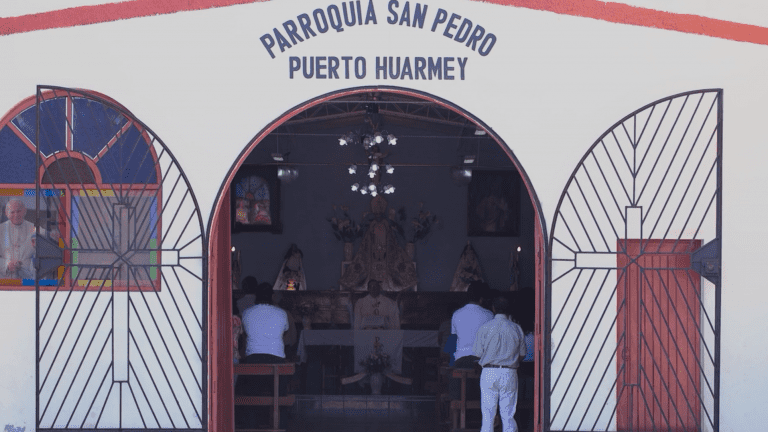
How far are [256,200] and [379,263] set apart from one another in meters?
2.31

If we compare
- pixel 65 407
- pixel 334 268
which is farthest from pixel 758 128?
pixel 334 268

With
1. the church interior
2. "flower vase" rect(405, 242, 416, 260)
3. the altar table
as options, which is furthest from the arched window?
"flower vase" rect(405, 242, 416, 260)

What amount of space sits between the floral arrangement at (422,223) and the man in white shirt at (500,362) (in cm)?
704

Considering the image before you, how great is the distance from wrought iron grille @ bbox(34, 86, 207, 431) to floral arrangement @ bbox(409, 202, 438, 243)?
27.0ft

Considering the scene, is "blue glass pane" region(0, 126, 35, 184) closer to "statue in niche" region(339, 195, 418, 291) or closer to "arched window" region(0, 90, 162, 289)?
"arched window" region(0, 90, 162, 289)

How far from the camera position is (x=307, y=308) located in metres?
14.2

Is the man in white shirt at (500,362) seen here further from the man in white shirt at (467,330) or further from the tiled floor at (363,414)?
the tiled floor at (363,414)

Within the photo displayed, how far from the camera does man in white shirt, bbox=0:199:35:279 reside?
6.86 m

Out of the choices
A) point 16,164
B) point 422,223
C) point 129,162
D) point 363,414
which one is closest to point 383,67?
point 129,162

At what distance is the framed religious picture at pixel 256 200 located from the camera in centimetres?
1420

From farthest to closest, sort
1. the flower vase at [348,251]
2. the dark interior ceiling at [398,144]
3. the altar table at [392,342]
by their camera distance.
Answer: the flower vase at [348,251] → the dark interior ceiling at [398,144] → the altar table at [392,342]

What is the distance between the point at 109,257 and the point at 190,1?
82.6 inches

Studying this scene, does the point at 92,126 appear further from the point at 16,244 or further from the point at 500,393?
the point at 500,393

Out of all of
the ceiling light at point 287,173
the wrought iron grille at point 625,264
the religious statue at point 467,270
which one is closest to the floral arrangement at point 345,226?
the religious statue at point 467,270
